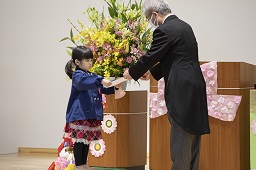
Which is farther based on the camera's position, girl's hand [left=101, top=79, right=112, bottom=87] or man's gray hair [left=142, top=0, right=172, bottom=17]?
girl's hand [left=101, top=79, right=112, bottom=87]

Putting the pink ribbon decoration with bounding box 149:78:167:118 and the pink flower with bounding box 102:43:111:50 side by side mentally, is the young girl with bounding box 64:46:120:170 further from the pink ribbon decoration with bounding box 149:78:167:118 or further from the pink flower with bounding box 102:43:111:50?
the pink ribbon decoration with bounding box 149:78:167:118

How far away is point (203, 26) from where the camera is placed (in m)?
5.88

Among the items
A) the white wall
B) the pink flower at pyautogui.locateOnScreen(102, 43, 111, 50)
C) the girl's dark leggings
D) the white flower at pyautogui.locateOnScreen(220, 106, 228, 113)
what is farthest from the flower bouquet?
Answer: the white wall

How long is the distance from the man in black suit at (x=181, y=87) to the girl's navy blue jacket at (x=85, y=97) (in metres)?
0.43

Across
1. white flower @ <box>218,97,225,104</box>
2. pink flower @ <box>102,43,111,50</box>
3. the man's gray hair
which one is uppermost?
the man's gray hair

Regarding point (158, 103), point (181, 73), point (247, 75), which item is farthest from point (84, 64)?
point (247, 75)

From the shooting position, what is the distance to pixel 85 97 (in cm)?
354

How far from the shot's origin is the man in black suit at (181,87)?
2969mm

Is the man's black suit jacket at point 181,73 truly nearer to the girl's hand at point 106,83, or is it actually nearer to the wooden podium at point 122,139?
the girl's hand at point 106,83

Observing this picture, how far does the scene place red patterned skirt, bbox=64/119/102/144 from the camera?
352 centimetres

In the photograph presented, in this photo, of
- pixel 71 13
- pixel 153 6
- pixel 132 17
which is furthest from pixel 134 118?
pixel 71 13

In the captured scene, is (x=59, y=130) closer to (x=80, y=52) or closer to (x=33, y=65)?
(x=33, y=65)

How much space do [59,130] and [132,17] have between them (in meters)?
2.81

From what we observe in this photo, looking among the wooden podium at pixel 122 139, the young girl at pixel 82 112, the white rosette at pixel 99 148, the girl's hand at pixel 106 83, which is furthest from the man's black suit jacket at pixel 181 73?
the white rosette at pixel 99 148
